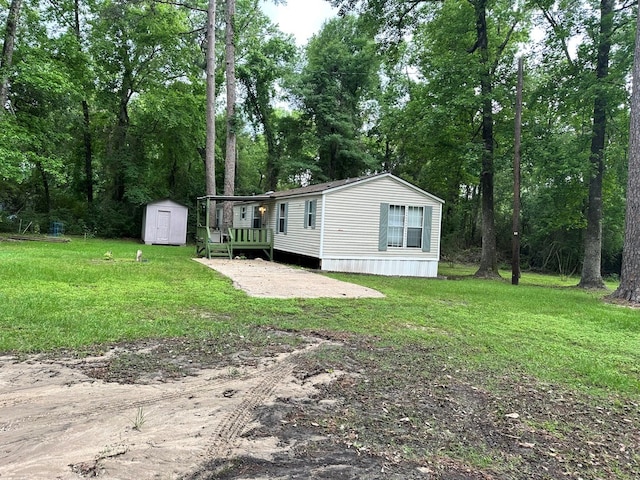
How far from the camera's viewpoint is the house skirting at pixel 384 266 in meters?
12.5

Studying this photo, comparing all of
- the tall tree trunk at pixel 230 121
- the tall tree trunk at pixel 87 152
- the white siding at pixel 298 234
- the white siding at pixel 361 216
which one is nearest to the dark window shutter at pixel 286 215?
the white siding at pixel 298 234

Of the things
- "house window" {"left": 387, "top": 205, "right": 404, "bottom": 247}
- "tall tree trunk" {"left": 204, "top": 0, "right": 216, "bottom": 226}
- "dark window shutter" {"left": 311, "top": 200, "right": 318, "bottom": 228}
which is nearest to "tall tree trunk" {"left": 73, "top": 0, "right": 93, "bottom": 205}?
"tall tree trunk" {"left": 204, "top": 0, "right": 216, "bottom": 226}

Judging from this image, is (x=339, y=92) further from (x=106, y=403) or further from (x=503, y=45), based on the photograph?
Answer: (x=106, y=403)

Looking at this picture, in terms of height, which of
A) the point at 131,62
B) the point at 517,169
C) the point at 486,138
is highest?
the point at 131,62

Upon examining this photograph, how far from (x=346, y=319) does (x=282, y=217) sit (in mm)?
9855

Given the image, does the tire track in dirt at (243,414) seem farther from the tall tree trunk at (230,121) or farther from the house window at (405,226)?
the tall tree trunk at (230,121)

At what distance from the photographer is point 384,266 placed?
13.1 m

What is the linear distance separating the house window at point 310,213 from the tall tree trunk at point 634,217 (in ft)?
25.2

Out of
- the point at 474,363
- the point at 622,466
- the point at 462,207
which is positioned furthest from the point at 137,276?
the point at 462,207

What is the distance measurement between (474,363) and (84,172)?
25619 millimetres

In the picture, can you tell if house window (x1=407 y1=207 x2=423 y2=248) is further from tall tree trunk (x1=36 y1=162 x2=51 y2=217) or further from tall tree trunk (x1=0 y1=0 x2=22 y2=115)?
tall tree trunk (x1=36 y1=162 x2=51 y2=217)

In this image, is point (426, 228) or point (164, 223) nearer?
point (426, 228)

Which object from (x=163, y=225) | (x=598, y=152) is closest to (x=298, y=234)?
(x=163, y=225)

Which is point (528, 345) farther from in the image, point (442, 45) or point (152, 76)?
point (152, 76)
